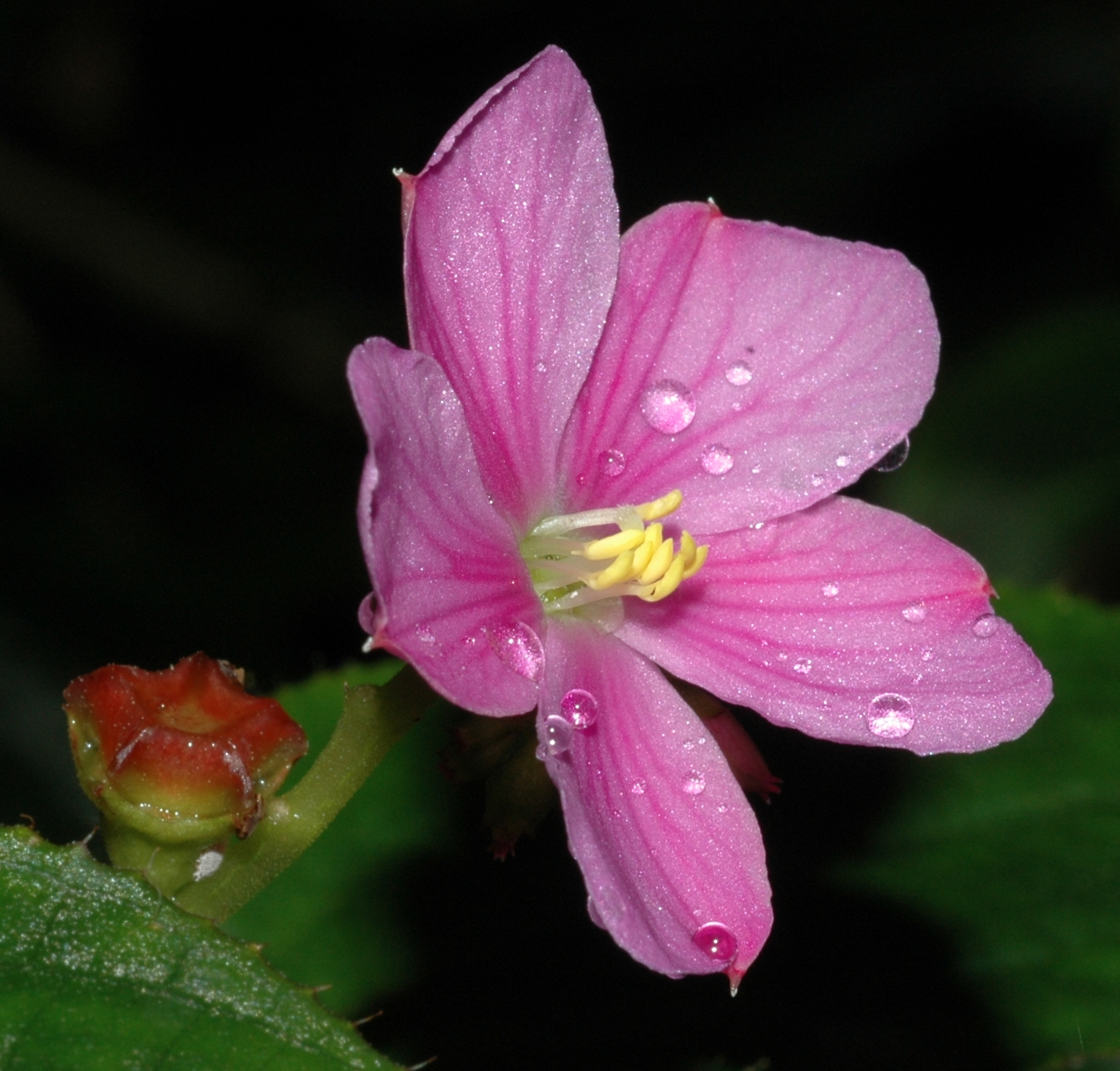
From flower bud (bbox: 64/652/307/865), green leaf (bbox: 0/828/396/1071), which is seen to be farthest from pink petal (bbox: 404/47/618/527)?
green leaf (bbox: 0/828/396/1071)

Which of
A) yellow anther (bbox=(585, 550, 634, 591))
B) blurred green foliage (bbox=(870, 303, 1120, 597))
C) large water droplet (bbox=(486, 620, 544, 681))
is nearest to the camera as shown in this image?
large water droplet (bbox=(486, 620, 544, 681))

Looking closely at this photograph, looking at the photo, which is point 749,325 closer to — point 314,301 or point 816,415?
point 816,415

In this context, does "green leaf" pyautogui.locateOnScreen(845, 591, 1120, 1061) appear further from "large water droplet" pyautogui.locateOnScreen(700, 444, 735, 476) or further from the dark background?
the dark background

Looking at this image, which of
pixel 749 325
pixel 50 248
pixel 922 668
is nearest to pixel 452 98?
pixel 50 248

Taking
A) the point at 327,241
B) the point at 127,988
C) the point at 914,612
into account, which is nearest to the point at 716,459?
the point at 914,612

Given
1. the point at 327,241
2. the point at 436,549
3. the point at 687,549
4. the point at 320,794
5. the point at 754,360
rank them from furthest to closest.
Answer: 1. the point at 327,241
2. the point at 754,360
3. the point at 687,549
4. the point at 320,794
5. the point at 436,549

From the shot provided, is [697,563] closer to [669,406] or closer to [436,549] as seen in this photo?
[669,406]
